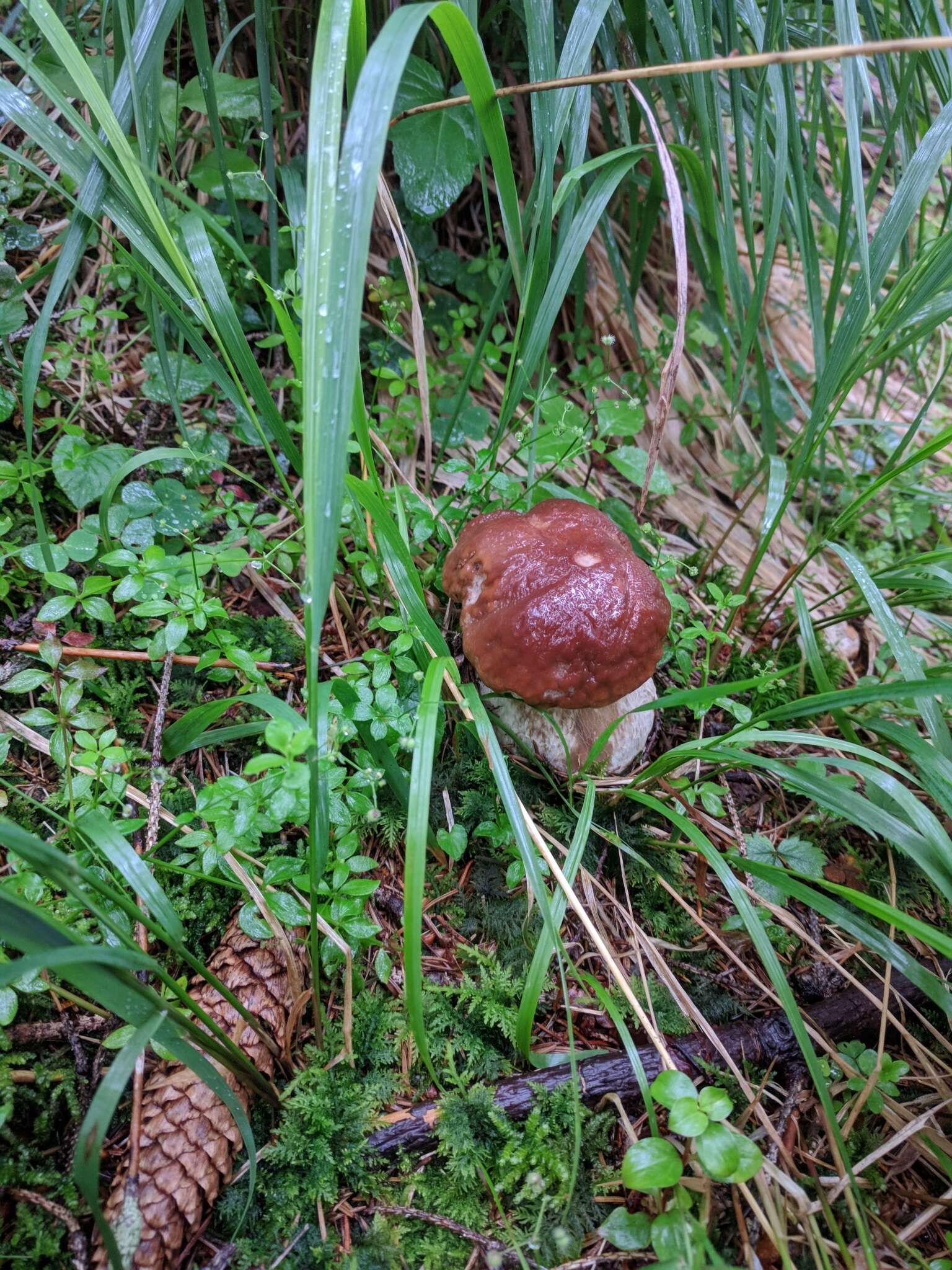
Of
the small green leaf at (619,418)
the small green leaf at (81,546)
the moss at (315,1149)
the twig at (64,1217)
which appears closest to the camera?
the twig at (64,1217)

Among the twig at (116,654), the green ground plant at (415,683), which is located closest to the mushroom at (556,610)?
the green ground plant at (415,683)

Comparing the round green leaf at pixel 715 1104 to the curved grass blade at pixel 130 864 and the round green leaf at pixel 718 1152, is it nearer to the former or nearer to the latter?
the round green leaf at pixel 718 1152

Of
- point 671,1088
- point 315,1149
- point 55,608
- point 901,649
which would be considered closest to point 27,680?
point 55,608

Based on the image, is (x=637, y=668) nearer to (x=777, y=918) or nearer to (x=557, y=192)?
(x=777, y=918)

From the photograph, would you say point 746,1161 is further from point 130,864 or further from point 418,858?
point 130,864

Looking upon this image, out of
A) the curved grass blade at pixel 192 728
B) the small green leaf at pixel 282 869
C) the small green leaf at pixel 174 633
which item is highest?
the small green leaf at pixel 174 633

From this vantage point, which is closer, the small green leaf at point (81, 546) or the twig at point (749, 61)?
the twig at point (749, 61)

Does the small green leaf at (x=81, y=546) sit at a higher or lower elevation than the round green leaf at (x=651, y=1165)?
higher
